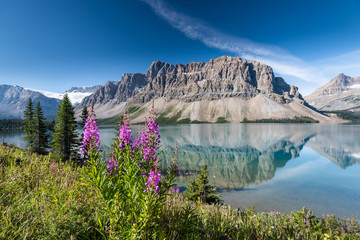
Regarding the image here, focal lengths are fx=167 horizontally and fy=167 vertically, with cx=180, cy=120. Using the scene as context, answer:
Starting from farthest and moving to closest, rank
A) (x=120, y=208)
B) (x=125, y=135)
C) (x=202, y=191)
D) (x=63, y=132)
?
1. (x=63, y=132)
2. (x=202, y=191)
3. (x=125, y=135)
4. (x=120, y=208)

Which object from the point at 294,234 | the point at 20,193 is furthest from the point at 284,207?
the point at 20,193

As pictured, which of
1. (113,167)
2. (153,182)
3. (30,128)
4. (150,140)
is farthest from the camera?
(30,128)

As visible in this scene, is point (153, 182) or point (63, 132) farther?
point (63, 132)

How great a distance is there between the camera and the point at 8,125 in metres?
175

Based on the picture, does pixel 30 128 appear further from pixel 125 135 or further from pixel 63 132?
pixel 125 135

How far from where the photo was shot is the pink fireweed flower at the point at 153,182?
13.4 feet

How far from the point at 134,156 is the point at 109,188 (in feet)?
3.45

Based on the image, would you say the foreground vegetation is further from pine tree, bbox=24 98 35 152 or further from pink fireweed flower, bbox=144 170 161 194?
pine tree, bbox=24 98 35 152

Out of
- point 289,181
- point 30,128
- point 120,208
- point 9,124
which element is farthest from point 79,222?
point 9,124

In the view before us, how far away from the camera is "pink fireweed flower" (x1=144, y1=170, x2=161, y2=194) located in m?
4.08

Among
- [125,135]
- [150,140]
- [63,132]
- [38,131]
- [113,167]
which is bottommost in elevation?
[38,131]

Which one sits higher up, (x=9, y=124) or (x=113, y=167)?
(x=113, y=167)

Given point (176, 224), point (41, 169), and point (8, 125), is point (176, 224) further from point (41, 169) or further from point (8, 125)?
point (8, 125)

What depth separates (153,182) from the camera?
4.09 m
